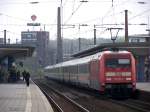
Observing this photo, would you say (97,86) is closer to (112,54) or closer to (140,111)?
(112,54)

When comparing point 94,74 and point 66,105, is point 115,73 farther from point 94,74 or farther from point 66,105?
point 66,105

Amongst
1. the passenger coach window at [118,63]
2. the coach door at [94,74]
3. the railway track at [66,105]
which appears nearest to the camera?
the railway track at [66,105]

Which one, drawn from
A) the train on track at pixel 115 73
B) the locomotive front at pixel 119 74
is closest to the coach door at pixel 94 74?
the train on track at pixel 115 73

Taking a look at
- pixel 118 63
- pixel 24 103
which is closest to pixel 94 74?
pixel 118 63

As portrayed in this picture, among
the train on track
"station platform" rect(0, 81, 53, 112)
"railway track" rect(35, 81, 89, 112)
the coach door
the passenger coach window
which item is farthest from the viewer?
the coach door

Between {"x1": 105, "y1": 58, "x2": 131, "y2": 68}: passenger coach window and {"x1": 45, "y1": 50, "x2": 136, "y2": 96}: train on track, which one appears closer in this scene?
{"x1": 45, "y1": 50, "x2": 136, "y2": 96}: train on track

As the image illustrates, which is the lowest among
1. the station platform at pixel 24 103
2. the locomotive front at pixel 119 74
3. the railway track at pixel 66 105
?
the railway track at pixel 66 105

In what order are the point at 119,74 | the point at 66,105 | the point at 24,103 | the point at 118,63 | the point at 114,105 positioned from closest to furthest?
1. the point at 24,103
2. the point at 114,105
3. the point at 66,105
4. the point at 119,74
5. the point at 118,63

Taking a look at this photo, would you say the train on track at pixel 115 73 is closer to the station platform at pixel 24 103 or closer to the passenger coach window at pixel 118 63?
the passenger coach window at pixel 118 63

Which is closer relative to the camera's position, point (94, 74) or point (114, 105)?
point (114, 105)

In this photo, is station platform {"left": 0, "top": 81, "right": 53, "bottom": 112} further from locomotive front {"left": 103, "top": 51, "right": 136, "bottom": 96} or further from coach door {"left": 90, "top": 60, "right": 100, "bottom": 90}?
locomotive front {"left": 103, "top": 51, "right": 136, "bottom": 96}

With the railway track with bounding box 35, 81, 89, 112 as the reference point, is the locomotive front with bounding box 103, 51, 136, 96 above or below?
above

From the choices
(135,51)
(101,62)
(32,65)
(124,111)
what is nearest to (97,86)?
(101,62)

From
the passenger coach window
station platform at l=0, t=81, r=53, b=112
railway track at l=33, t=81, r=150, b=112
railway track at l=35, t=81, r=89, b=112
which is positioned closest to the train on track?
the passenger coach window
